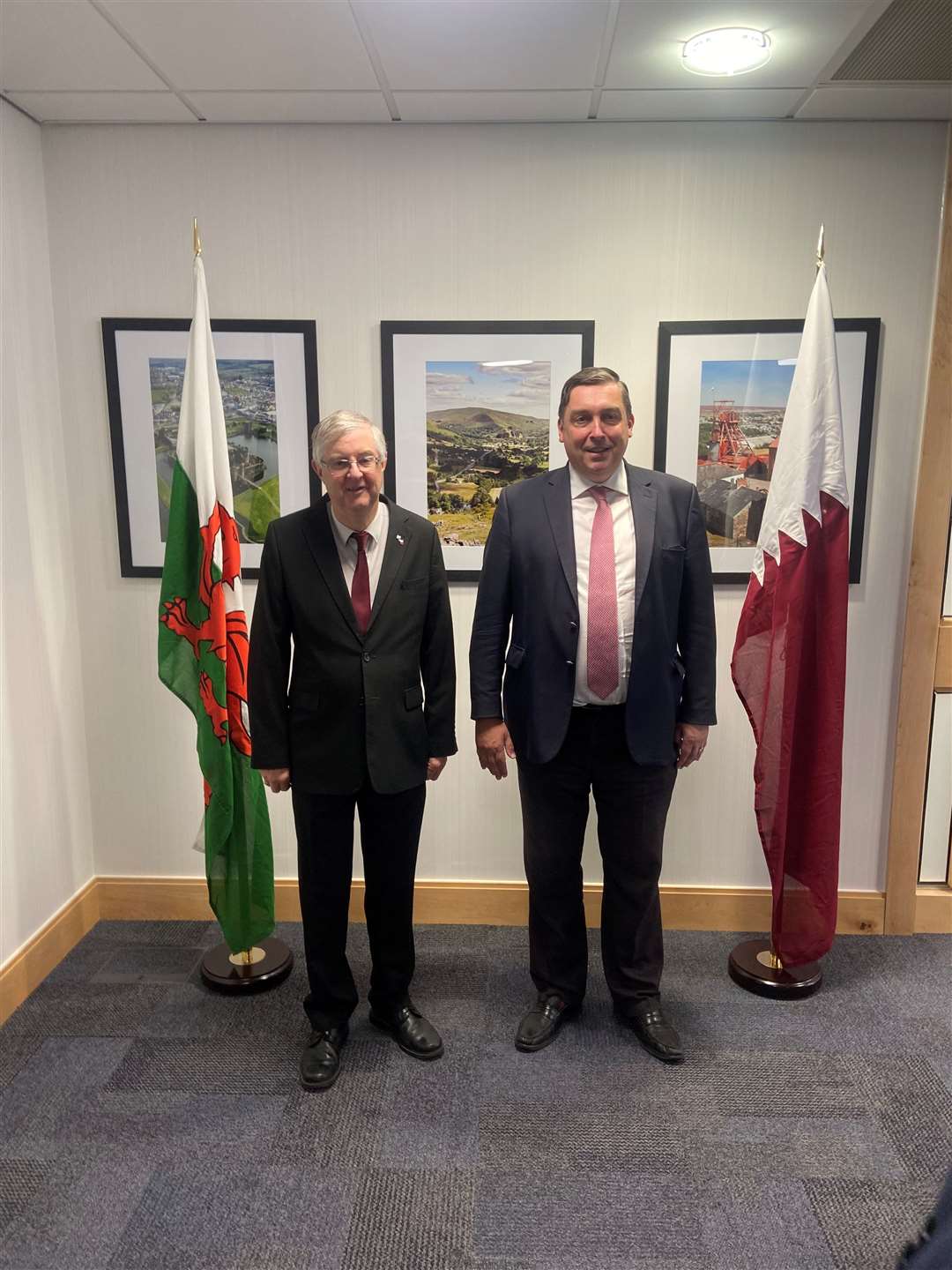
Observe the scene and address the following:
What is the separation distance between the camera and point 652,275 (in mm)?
2693

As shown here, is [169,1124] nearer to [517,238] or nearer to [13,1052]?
[13,1052]

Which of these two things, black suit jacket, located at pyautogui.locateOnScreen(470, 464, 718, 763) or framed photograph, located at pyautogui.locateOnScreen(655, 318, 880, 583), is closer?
black suit jacket, located at pyautogui.locateOnScreen(470, 464, 718, 763)

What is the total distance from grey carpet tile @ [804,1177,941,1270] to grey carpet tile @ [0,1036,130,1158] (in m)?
1.69

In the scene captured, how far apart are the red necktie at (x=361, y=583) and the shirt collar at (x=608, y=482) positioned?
1.83 ft

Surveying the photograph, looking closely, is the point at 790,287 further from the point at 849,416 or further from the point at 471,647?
the point at 471,647

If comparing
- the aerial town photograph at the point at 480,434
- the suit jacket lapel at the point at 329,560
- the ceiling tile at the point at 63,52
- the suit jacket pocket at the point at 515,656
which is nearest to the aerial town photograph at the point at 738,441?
the aerial town photograph at the point at 480,434

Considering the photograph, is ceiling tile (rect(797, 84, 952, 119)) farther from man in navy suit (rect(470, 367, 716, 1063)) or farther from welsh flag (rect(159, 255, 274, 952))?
welsh flag (rect(159, 255, 274, 952))

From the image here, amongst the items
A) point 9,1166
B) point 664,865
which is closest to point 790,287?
point 664,865

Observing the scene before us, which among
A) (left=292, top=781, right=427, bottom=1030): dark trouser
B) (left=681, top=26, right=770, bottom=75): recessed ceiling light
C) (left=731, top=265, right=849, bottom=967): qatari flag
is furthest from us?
(left=731, top=265, right=849, bottom=967): qatari flag

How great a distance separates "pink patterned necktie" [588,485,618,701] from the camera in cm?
218

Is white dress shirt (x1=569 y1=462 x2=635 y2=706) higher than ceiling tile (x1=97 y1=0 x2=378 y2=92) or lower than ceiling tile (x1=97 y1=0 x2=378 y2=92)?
lower

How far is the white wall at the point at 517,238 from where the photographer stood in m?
2.63

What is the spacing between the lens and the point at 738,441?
2750 millimetres

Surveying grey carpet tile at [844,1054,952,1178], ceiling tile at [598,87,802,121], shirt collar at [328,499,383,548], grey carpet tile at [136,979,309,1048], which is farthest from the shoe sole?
ceiling tile at [598,87,802,121]
